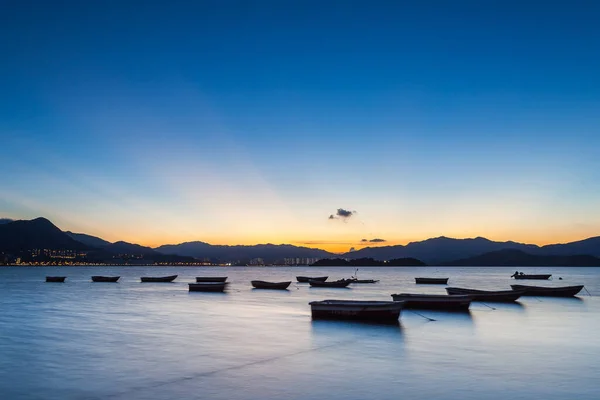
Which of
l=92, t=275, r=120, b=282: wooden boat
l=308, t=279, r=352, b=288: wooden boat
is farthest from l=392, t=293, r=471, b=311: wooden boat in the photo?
l=92, t=275, r=120, b=282: wooden boat

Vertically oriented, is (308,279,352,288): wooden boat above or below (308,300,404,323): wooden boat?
below

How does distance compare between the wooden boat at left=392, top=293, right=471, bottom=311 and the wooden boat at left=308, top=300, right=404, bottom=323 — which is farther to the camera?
the wooden boat at left=392, top=293, right=471, bottom=311

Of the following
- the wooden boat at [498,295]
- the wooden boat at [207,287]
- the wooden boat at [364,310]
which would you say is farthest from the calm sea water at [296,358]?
the wooden boat at [207,287]

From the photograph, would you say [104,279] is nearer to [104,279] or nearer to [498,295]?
[104,279]

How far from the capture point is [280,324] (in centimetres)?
3609

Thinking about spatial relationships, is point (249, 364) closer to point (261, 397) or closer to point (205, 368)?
point (205, 368)

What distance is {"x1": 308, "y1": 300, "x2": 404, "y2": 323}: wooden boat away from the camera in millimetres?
34031

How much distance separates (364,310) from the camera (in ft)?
112

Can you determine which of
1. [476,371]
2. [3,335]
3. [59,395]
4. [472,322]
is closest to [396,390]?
[476,371]

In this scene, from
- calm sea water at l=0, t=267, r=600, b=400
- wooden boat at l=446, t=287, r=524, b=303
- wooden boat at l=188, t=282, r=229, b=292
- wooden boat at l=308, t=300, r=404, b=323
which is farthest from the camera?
wooden boat at l=188, t=282, r=229, b=292

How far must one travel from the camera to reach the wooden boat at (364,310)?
34.0 m

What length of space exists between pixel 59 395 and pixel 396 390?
1146cm

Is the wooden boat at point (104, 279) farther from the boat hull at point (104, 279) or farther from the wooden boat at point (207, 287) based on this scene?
the wooden boat at point (207, 287)

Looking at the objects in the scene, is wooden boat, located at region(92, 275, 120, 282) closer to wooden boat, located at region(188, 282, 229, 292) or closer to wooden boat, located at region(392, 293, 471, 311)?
wooden boat, located at region(188, 282, 229, 292)
